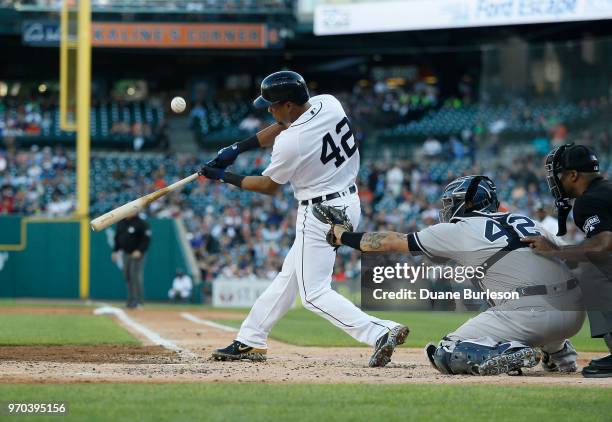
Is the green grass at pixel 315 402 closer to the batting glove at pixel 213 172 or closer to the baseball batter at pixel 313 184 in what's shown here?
the baseball batter at pixel 313 184

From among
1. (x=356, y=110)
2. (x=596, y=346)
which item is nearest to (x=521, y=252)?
(x=596, y=346)

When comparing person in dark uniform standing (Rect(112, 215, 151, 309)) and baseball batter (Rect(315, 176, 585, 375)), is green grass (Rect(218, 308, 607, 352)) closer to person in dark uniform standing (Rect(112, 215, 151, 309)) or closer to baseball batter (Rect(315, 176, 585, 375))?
baseball batter (Rect(315, 176, 585, 375))

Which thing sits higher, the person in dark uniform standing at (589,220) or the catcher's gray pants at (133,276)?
the person in dark uniform standing at (589,220)

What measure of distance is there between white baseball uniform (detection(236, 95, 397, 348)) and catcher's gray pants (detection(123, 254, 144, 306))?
34.5ft

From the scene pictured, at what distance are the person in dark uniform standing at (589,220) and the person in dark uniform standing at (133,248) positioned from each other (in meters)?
11.7

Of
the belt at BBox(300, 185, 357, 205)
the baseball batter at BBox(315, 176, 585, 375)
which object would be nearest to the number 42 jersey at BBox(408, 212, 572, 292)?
the baseball batter at BBox(315, 176, 585, 375)

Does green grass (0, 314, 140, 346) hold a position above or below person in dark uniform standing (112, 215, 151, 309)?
below

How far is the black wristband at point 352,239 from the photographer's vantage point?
19.8ft

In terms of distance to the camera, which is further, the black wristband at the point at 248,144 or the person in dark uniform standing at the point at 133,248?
the person in dark uniform standing at the point at 133,248

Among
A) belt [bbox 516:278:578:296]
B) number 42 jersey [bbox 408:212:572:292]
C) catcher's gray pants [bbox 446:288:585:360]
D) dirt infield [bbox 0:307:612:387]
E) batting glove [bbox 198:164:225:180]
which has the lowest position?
dirt infield [bbox 0:307:612:387]

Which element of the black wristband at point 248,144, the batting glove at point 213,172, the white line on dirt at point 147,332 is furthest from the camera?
the white line on dirt at point 147,332

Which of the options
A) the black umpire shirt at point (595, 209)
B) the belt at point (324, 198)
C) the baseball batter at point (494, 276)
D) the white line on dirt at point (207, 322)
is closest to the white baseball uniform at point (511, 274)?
the baseball batter at point (494, 276)

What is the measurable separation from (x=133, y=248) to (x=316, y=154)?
10912 millimetres

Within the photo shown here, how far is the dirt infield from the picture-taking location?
5898 millimetres
